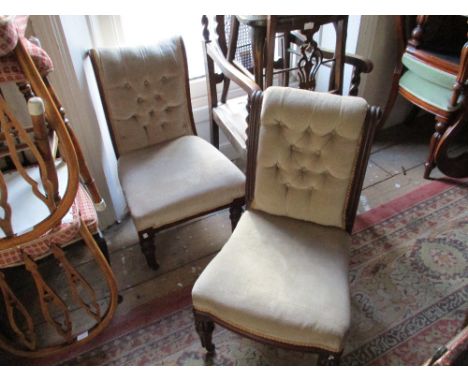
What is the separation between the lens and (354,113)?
1.11 metres

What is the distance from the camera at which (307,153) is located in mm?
1202

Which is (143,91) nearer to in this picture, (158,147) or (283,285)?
(158,147)

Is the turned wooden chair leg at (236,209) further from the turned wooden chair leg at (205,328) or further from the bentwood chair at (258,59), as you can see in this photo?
the turned wooden chair leg at (205,328)

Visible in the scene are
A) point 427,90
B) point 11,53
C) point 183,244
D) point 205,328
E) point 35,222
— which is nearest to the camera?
point 11,53

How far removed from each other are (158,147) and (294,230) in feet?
2.39

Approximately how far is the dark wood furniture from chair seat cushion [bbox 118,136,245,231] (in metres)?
1.04

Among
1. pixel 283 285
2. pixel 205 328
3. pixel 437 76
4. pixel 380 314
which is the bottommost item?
pixel 380 314

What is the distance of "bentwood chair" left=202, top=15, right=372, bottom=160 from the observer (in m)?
1.36

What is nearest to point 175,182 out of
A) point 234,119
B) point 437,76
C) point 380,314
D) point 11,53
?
point 234,119

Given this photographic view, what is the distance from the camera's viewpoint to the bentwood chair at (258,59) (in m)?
1.36

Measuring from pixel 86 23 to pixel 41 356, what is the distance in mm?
1259
